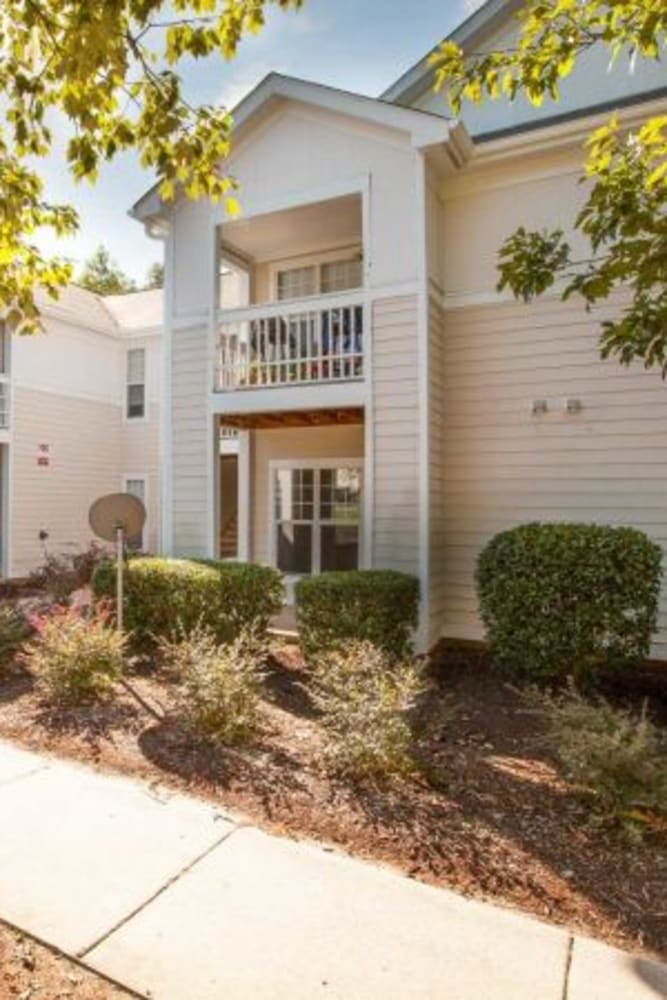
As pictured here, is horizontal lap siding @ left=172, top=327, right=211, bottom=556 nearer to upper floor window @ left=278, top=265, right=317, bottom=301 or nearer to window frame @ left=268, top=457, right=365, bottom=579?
window frame @ left=268, top=457, right=365, bottom=579

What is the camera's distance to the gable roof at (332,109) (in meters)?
8.04

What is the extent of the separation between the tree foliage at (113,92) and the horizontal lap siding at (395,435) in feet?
14.6

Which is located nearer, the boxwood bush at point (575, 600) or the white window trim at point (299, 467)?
the boxwood bush at point (575, 600)

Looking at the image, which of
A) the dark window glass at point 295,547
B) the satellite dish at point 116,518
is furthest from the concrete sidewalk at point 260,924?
the dark window glass at point 295,547

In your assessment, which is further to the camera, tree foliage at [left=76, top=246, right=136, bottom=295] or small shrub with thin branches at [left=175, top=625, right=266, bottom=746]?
tree foliage at [left=76, top=246, right=136, bottom=295]

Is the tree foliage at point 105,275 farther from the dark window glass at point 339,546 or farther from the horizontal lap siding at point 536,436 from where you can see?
the horizontal lap siding at point 536,436

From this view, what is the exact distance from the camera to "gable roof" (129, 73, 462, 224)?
26.4ft

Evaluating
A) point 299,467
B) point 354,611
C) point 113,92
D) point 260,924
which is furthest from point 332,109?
point 260,924

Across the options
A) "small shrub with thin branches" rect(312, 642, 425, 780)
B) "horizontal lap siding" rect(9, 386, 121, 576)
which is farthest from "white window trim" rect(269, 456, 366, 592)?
"horizontal lap siding" rect(9, 386, 121, 576)

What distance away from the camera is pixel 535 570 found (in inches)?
268

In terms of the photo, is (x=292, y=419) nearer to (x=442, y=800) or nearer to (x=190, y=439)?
(x=190, y=439)

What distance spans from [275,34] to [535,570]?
5.25m

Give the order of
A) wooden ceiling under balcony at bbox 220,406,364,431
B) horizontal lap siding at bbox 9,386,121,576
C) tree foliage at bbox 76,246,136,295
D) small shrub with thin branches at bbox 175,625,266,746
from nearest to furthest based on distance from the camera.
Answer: small shrub with thin branches at bbox 175,625,266,746, wooden ceiling under balcony at bbox 220,406,364,431, horizontal lap siding at bbox 9,386,121,576, tree foliage at bbox 76,246,136,295

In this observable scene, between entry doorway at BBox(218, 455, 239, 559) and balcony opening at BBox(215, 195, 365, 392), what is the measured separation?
7503 millimetres
